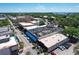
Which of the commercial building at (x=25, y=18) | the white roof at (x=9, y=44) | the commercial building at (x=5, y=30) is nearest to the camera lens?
the white roof at (x=9, y=44)

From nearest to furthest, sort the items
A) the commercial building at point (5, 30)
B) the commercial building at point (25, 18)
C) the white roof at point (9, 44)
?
1. the white roof at point (9, 44)
2. the commercial building at point (5, 30)
3. the commercial building at point (25, 18)

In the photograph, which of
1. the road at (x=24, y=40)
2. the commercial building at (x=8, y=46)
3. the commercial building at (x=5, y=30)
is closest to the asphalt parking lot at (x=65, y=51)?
the road at (x=24, y=40)

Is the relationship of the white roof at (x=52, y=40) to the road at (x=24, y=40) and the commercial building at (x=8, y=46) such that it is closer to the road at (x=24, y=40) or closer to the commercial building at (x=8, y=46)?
the road at (x=24, y=40)

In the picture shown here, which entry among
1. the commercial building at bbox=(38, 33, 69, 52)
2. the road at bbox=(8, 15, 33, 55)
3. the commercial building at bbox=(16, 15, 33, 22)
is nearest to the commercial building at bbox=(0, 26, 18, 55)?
the road at bbox=(8, 15, 33, 55)

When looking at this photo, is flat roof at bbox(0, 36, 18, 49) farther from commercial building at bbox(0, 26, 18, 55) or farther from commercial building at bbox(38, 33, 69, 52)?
commercial building at bbox(38, 33, 69, 52)

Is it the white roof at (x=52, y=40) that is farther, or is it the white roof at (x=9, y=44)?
the white roof at (x=52, y=40)

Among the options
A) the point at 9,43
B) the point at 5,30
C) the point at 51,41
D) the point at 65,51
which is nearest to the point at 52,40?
the point at 51,41

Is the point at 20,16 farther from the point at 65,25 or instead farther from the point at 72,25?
the point at 72,25
